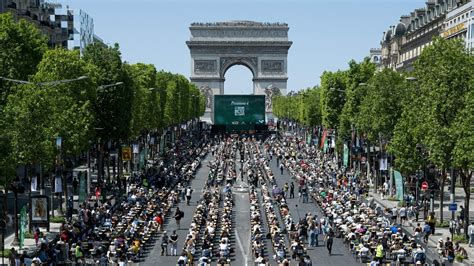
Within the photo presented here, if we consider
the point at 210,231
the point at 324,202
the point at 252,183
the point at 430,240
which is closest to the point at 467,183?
the point at 430,240

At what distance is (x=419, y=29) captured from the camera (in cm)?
16938

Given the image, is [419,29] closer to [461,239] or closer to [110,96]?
[110,96]

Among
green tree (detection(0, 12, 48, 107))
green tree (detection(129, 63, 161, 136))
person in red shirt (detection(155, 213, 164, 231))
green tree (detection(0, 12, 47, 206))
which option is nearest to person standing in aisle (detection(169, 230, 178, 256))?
person in red shirt (detection(155, 213, 164, 231))

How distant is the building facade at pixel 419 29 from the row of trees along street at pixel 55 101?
156 ft

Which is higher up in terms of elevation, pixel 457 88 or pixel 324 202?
pixel 457 88

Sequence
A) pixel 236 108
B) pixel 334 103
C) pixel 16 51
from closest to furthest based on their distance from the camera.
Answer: pixel 16 51
pixel 334 103
pixel 236 108

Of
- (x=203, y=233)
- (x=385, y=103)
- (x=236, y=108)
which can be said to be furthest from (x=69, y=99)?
(x=236, y=108)

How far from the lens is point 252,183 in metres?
99.4

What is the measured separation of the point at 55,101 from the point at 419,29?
10753 centimetres

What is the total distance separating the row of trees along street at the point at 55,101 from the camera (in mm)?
61094

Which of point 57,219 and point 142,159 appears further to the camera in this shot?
point 142,159

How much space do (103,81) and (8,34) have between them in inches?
461

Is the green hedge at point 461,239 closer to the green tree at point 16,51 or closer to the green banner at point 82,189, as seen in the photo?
the green banner at point 82,189

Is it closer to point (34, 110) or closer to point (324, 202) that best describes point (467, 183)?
point (324, 202)
